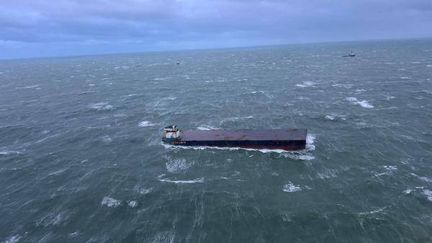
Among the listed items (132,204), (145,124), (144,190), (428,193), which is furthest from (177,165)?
(428,193)

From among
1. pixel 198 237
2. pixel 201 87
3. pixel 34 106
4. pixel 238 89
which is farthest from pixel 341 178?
pixel 34 106

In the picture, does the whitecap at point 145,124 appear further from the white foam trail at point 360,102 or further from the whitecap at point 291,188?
the white foam trail at point 360,102

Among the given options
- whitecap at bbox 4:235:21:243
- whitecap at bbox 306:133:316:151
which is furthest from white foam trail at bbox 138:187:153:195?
whitecap at bbox 306:133:316:151

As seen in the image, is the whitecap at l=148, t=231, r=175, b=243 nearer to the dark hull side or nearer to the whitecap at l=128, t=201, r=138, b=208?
the whitecap at l=128, t=201, r=138, b=208

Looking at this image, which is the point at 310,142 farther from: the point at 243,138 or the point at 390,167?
the point at 390,167

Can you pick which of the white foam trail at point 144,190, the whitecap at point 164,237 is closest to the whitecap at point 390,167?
the whitecap at point 164,237
